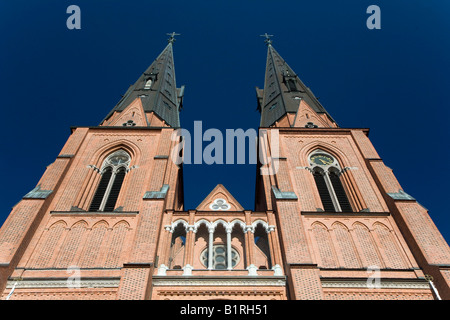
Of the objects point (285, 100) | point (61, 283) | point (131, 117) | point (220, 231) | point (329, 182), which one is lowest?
point (61, 283)

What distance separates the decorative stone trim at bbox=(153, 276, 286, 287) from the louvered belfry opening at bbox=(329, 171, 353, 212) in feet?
20.0

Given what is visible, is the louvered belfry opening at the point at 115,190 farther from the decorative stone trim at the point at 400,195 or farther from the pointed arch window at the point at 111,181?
the decorative stone trim at the point at 400,195

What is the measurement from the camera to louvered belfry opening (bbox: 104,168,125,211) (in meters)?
16.7

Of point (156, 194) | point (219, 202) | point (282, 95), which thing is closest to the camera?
point (156, 194)

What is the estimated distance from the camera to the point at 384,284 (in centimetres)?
1221

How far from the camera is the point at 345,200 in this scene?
682 inches

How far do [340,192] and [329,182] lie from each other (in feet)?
2.64

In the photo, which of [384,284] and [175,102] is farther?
[175,102]

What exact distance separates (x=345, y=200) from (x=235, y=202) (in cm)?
538

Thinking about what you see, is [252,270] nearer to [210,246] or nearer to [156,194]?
[210,246]

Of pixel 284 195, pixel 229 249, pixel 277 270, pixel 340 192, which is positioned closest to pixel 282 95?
pixel 340 192
